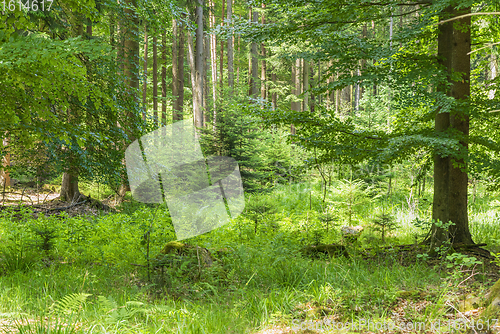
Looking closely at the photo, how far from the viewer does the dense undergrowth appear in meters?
2.88

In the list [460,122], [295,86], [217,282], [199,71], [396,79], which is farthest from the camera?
[295,86]

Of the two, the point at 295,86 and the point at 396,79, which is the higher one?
the point at 295,86

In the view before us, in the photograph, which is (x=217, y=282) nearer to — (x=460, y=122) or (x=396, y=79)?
(x=396, y=79)

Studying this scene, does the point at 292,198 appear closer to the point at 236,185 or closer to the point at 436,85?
the point at 236,185

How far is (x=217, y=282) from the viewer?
411 centimetres

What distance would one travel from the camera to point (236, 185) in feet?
33.3

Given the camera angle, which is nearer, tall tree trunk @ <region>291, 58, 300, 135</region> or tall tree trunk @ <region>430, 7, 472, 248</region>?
tall tree trunk @ <region>430, 7, 472, 248</region>

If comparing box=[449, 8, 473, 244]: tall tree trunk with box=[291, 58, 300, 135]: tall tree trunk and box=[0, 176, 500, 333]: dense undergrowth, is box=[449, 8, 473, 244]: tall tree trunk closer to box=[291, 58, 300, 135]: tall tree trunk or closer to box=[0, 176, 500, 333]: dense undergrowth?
box=[0, 176, 500, 333]: dense undergrowth

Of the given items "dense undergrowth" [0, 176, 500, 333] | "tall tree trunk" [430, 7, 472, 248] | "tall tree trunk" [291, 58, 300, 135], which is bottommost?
"dense undergrowth" [0, 176, 500, 333]

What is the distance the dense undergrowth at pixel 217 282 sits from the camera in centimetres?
288

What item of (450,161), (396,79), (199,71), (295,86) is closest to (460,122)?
(450,161)

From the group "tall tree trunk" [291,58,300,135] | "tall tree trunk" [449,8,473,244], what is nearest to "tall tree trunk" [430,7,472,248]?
"tall tree trunk" [449,8,473,244]

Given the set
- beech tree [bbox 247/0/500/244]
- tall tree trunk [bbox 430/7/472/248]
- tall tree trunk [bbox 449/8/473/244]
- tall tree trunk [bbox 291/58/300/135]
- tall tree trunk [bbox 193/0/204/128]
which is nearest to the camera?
beech tree [bbox 247/0/500/244]

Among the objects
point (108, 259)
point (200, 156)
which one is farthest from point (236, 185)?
point (108, 259)
